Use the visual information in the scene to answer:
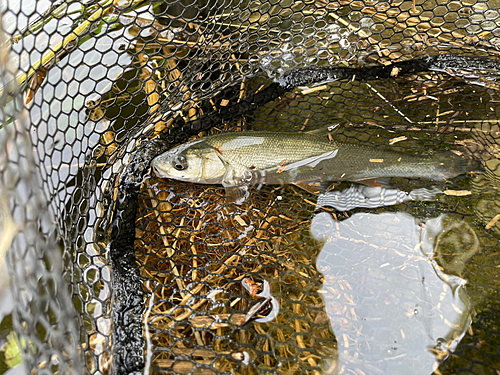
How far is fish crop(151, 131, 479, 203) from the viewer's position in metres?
2.97

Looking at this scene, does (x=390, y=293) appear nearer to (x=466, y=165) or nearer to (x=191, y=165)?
(x=466, y=165)

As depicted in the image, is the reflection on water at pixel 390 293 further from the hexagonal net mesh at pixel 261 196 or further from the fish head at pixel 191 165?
the fish head at pixel 191 165

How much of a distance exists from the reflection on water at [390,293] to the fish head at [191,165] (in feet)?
2.88

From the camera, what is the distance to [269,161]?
9.98ft

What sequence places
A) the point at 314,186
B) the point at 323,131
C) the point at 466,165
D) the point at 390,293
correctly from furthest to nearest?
the point at 323,131
the point at 314,186
the point at 466,165
the point at 390,293

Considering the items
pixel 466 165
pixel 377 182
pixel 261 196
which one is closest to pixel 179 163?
pixel 261 196

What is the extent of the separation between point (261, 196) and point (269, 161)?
11.2 inches

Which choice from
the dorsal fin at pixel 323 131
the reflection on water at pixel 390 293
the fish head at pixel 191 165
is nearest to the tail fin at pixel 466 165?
the reflection on water at pixel 390 293

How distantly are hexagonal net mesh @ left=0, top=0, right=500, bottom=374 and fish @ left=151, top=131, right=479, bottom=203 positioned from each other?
0.07 ft

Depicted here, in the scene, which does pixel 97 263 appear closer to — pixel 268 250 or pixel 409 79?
pixel 268 250

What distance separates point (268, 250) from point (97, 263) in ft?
3.86

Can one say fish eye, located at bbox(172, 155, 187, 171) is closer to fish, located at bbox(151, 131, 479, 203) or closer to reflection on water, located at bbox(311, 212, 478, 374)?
fish, located at bbox(151, 131, 479, 203)

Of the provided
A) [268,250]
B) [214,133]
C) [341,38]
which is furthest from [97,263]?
[341,38]

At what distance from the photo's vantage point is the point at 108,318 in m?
2.25
